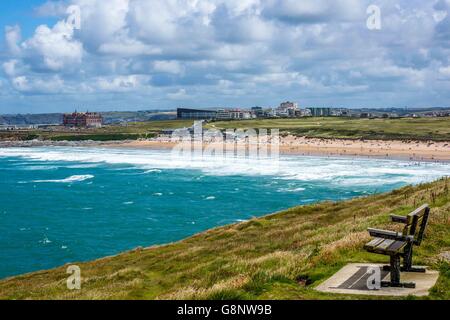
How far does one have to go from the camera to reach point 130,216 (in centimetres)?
4550

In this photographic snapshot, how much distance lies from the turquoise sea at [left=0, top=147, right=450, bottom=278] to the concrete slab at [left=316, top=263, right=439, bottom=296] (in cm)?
2248

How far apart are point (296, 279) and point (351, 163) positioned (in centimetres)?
7698

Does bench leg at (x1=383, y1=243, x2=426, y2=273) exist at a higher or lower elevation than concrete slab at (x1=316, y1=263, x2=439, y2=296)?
higher

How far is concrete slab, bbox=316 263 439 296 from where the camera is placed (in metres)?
9.74

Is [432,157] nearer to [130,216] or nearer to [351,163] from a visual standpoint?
[351,163]

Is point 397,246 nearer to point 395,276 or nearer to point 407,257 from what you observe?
point 395,276

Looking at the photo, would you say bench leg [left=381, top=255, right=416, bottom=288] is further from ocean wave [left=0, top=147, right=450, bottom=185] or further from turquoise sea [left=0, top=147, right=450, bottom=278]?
ocean wave [left=0, top=147, right=450, bottom=185]

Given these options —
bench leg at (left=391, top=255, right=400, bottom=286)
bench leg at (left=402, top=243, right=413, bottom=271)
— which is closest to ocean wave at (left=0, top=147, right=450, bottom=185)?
bench leg at (left=402, top=243, right=413, bottom=271)

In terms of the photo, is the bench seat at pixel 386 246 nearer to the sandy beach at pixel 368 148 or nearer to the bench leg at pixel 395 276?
the bench leg at pixel 395 276

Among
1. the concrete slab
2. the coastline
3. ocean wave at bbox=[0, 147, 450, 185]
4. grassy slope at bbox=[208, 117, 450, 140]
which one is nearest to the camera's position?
the concrete slab

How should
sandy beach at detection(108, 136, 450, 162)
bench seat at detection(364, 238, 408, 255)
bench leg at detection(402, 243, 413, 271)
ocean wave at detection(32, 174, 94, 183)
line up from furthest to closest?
sandy beach at detection(108, 136, 450, 162) → ocean wave at detection(32, 174, 94, 183) → bench leg at detection(402, 243, 413, 271) → bench seat at detection(364, 238, 408, 255)

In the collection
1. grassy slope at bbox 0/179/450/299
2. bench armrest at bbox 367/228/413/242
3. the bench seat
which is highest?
bench armrest at bbox 367/228/413/242

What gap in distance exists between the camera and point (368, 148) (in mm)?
109750

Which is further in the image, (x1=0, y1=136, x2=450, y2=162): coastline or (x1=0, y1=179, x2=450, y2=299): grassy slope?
(x1=0, y1=136, x2=450, y2=162): coastline
